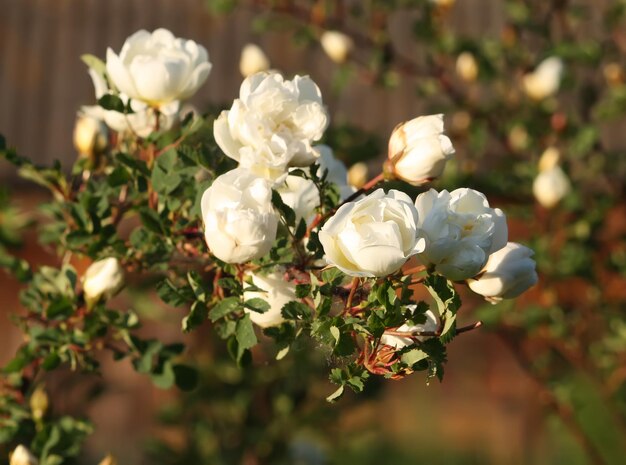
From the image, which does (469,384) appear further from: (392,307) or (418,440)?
(392,307)

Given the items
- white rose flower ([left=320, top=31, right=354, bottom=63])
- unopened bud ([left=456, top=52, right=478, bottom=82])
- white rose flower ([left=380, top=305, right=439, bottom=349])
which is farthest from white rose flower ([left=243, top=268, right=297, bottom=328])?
unopened bud ([left=456, top=52, right=478, bottom=82])

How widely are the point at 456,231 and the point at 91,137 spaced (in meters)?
0.62

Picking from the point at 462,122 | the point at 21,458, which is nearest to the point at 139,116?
the point at 21,458

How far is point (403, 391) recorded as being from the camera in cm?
366

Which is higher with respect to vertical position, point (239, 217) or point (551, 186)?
point (239, 217)

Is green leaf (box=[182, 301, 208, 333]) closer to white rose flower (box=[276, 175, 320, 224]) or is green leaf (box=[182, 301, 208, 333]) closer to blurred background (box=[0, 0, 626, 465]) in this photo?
white rose flower (box=[276, 175, 320, 224])

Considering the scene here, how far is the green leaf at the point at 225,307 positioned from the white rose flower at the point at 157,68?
0.84ft

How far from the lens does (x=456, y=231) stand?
81 cm

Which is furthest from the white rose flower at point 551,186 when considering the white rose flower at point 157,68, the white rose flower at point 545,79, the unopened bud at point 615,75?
the white rose flower at point 157,68

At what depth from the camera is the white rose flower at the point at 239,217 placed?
81cm

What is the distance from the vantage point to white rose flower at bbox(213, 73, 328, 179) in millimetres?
876

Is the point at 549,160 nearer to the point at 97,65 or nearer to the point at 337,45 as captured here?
the point at 337,45

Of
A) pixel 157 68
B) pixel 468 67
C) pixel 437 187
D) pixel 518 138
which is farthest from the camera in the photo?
pixel 518 138

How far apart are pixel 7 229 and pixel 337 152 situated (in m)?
0.68
